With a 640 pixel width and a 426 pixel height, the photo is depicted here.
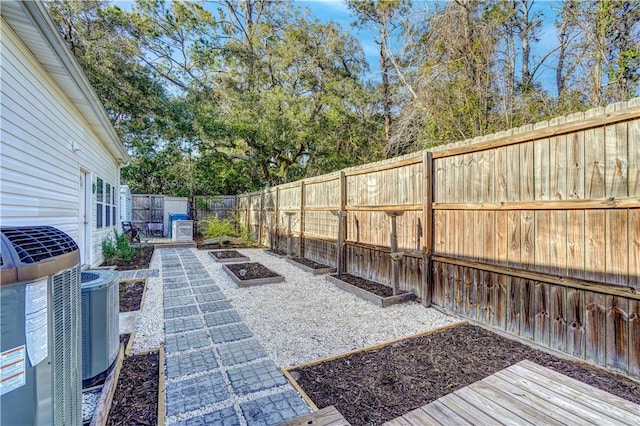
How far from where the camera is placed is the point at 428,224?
13.3ft

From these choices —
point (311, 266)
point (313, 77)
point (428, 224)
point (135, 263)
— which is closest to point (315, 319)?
point (428, 224)

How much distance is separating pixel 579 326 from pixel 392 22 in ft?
42.5

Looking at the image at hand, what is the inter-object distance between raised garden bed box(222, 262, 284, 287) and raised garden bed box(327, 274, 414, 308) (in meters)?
1.09

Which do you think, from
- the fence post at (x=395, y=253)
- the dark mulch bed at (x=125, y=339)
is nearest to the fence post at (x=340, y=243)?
the fence post at (x=395, y=253)

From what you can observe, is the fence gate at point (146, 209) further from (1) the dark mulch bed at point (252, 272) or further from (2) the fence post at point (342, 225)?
(2) the fence post at point (342, 225)

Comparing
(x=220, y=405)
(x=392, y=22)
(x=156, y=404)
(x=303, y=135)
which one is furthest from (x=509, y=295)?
(x=392, y=22)

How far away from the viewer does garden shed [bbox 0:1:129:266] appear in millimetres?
2783

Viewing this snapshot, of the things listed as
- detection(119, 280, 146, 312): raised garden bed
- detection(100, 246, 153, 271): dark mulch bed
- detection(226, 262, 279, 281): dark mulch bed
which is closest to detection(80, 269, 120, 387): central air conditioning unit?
detection(119, 280, 146, 312): raised garden bed

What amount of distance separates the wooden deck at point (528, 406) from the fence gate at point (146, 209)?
15.4 meters

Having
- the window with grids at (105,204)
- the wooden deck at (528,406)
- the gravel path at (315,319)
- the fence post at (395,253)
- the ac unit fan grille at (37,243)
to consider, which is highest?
the window with grids at (105,204)

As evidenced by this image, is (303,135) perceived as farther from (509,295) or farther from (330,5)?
(509,295)

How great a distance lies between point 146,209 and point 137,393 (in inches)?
560

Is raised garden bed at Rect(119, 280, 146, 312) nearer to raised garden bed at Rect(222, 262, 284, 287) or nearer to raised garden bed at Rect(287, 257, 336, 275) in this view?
A: raised garden bed at Rect(222, 262, 284, 287)

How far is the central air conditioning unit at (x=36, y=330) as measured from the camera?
0.98 metres
